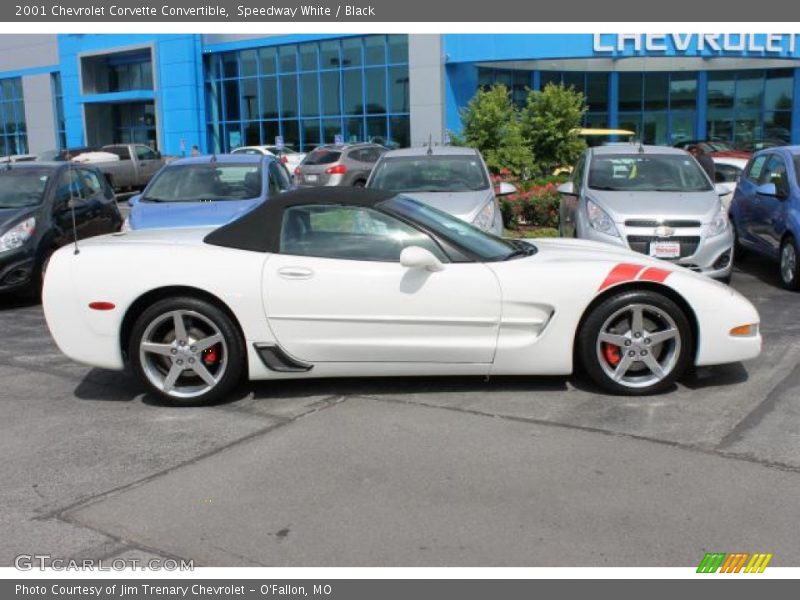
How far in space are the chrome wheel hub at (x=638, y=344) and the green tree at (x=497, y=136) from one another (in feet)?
41.7

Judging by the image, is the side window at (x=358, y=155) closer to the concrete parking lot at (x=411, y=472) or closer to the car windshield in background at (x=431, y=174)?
the car windshield in background at (x=431, y=174)

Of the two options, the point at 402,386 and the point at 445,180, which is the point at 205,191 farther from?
the point at 402,386

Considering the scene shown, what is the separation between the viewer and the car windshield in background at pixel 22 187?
10021 millimetres

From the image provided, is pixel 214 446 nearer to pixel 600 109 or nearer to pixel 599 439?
pixel 599 439

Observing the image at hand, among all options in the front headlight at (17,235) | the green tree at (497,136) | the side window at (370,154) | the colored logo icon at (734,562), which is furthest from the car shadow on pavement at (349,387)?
the side window at (370,154)

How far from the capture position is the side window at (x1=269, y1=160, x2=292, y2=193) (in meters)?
10.9

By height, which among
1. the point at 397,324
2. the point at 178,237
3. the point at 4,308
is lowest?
the point at 4,308

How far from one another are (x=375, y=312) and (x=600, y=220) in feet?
14.7

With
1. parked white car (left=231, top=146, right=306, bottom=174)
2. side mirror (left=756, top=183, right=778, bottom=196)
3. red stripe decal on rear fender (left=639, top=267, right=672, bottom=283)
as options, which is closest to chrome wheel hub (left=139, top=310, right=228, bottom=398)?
red stripe decal on rear fender (left=639, top=267, right=672, bottom=283)

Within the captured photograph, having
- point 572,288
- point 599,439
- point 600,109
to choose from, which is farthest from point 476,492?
point 600,109

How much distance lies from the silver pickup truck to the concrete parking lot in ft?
73.6

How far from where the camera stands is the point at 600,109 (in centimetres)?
3500

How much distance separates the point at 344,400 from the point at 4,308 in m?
5.72

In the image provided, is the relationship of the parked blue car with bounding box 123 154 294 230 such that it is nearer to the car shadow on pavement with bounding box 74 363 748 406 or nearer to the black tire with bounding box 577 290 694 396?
the car shadow on pavement with bounding box 74 363 748 406
